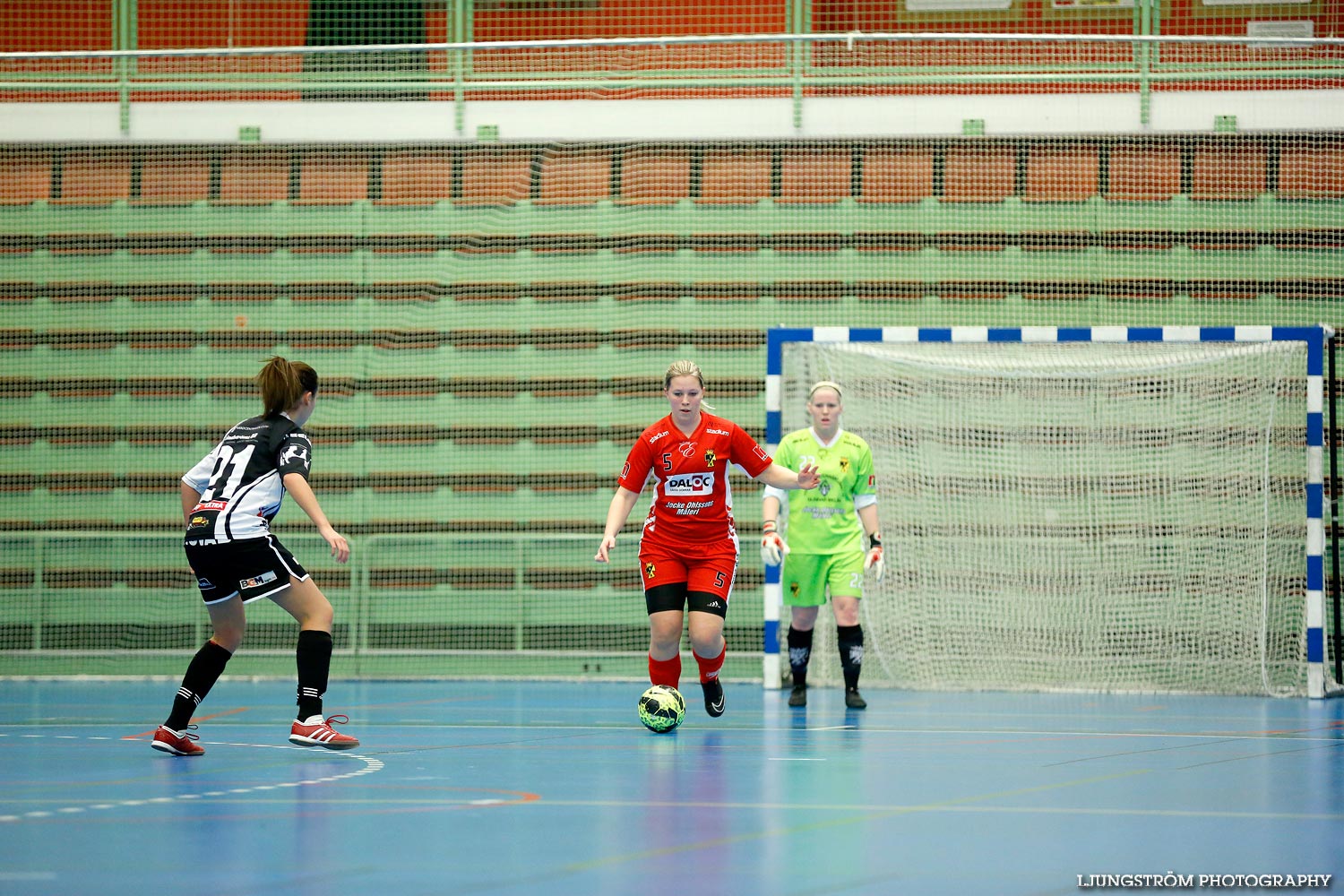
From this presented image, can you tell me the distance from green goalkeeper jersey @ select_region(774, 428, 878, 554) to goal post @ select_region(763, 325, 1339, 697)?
1.04 meters

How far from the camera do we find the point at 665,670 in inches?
291

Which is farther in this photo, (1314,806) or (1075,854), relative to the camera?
(1314,806)

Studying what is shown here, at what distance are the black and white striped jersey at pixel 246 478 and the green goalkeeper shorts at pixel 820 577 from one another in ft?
11.1

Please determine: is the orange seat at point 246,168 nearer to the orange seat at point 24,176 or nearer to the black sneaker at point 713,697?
the orange seat at point 24,176

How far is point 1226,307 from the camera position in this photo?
1202cm

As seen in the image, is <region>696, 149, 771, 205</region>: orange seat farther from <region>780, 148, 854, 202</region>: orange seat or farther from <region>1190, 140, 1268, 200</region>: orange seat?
<region>1190, 140, 1268, 200</region>: orange seat

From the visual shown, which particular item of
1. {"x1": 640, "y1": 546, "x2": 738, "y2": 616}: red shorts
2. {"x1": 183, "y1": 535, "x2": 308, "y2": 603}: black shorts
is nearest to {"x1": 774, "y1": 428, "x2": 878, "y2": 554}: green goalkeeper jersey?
{"x1": 640, "y1": 546, "x2": 738, "y2": 616}: red shorts

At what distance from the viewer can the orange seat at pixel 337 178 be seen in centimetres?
1291

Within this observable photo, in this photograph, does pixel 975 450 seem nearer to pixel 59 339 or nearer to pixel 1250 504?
pixel 1250 504

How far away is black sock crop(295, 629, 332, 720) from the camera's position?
6.36 metres

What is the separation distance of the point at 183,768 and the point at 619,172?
7855 mm

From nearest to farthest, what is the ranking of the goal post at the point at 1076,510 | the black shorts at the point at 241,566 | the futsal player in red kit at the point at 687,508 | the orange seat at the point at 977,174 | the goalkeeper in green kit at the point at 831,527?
the black shorts at the point at 241,566 → the futsal player in red kit at the point at 687,508 → the goalkeeper in green kit at the point at 831,527 → the goal post at the point at 1076,510 → the orange seat at the point at 977,174

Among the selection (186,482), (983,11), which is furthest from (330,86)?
(186,482)

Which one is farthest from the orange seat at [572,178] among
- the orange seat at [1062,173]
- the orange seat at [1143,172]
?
the orange seat at [1143,172]
